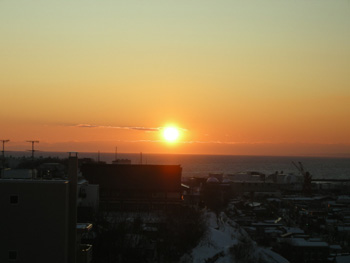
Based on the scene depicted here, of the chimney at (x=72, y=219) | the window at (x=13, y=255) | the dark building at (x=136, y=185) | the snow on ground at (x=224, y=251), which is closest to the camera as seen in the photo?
the window at (x=13, y=255)

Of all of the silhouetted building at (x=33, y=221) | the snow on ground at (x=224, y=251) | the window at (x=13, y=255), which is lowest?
the snow on ground at (x=224, y=251)

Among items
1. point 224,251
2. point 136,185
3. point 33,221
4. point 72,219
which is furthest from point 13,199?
point 136,185

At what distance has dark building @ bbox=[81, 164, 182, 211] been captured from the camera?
84.5 feet

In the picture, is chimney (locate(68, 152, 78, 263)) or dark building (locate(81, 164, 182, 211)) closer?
chimney (locate(68, 152, 78, 263))

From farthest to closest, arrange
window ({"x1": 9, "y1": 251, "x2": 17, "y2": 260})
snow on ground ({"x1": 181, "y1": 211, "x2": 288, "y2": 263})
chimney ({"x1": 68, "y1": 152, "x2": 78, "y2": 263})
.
Result: snow on ground ({"x1": 181, "y1": 211, "x2": 288, "y2": 263}), chimney ({"x1": 68, "y1": 152, "x2": 78, "y2": 263}), window ({"x1": 9, "y1": 251, "x2": 17, "y2": 260})

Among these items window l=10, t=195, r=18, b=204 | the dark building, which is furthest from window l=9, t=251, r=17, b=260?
the dark building

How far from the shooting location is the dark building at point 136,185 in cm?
2577

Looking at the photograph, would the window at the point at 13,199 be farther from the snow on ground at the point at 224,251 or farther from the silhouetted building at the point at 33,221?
the snow on ground at the point at 224,251

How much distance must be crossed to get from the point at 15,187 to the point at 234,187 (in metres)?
48.5

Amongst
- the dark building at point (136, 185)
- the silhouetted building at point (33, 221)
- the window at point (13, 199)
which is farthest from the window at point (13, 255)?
the dark building at point (136, 185)

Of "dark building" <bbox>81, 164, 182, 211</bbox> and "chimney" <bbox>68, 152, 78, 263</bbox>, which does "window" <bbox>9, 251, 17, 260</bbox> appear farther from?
"dark building" <bbox>81, 164, 182, 211</bbox>

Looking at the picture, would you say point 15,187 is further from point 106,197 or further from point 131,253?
point 106,197

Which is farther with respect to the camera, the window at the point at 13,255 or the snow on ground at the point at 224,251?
the snow on ground at the point at 224,251

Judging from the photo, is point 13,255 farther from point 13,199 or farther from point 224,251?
point 224,251
